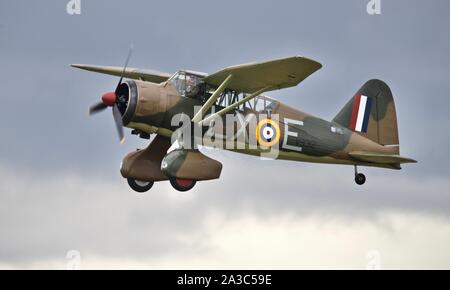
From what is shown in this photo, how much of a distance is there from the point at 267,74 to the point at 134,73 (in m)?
4.68

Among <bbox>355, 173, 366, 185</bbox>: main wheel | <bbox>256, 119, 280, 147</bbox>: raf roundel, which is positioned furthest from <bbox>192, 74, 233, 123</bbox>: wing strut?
<bbox>355, 173, 366, 185</bbox>: main wheel

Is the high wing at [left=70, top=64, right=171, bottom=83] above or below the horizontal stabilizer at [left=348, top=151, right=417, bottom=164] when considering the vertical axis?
above

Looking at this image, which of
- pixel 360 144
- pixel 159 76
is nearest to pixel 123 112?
pixel 159 76

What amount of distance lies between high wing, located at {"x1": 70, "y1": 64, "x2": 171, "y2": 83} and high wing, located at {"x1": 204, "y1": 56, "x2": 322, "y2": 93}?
2636 millimetres

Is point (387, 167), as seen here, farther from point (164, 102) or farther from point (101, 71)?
point (101, 71)

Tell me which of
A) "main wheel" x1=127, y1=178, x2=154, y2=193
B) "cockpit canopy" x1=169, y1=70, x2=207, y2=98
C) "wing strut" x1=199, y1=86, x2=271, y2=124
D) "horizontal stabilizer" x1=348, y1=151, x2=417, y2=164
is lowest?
"main wheel" x1=127, y1=178, x2=154, y2=193

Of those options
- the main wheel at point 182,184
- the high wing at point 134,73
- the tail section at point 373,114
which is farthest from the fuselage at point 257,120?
the high wing at point 134,73

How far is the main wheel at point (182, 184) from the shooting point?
1979 cm

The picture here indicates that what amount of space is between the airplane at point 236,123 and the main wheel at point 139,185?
1cm

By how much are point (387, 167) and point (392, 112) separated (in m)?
1.84

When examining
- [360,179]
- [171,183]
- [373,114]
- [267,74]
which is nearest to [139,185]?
[171,183]

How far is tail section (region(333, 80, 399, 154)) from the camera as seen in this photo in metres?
22.3

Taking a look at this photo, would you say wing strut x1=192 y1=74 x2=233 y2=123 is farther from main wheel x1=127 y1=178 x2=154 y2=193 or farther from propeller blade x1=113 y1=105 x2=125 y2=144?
main wheel x1=127 y1=178 x2=154 y2=193

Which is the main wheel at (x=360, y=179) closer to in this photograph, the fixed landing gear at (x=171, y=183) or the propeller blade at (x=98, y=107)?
the fixed landing gear at (x=171, y=183)
